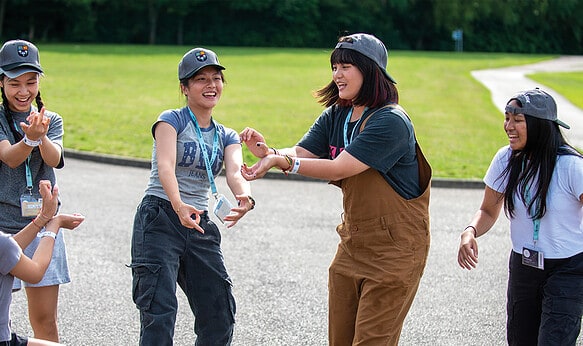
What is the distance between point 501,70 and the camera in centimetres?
4150

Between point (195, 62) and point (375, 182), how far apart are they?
1.20m

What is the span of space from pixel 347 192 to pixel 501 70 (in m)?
38.7

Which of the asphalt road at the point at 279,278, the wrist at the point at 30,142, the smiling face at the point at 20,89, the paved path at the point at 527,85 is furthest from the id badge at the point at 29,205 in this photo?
the paved path at the point at 527,85

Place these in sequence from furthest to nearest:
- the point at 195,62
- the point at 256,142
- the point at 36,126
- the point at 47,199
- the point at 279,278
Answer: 1. the point at 279,278
2. the point at 195,62
3. the point at 36,126
4. the point at 256,142
5. the point at 47,199

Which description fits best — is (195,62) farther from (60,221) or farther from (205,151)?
(60,221)

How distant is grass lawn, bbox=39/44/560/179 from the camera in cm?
1669

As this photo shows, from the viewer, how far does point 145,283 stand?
449cm

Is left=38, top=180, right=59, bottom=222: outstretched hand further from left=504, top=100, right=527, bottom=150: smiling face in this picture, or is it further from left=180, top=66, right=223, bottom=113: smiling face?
left=504, top=100, right=527, bottom=150: smiling face

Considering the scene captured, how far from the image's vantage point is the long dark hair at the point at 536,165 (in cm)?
446

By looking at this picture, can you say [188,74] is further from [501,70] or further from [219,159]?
[501,70]

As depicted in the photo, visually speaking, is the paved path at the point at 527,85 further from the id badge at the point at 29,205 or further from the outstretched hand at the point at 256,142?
the id badge at the point at 29,205

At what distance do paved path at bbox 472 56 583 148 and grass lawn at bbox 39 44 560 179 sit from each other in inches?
27.1

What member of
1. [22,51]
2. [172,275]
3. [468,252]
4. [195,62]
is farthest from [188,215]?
[468,252]

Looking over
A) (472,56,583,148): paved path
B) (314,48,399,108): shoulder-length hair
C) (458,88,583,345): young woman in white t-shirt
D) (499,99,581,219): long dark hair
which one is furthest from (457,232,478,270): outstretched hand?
(472,56,583,148): paved path
